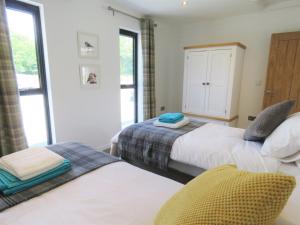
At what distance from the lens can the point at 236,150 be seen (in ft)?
5.52

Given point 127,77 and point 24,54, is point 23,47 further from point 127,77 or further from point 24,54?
point 127,77

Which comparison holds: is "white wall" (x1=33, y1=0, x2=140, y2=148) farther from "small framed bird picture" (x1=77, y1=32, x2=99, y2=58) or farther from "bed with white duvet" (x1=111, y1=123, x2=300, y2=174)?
"bed with white duvet" (x1=111, y1=123, x2=300, y2=174)

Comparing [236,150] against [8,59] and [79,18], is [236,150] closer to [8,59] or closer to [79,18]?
[8,59]

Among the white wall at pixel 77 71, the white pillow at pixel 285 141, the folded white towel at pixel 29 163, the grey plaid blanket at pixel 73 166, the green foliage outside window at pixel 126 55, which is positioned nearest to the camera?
the grey plaid blanket at pixel 73 166

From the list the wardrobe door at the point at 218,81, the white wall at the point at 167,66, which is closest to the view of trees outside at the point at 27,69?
the white wall at the point at 167,66

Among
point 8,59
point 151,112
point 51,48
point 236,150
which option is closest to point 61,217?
point 236,150

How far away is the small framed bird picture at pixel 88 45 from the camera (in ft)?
8.93

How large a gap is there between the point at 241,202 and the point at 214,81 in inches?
126

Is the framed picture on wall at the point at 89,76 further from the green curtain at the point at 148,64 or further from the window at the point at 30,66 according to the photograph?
the green curtain at the point at 148,64

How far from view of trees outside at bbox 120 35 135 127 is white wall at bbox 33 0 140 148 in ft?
0.84

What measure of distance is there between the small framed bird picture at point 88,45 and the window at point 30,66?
497 mm

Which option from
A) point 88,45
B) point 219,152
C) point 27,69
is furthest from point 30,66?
point 219,152

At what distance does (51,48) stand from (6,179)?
1873 mm

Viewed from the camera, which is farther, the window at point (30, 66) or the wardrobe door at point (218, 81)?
the wardrobe door at point (218, 81)
